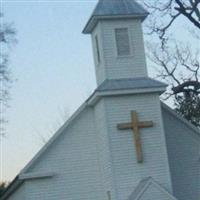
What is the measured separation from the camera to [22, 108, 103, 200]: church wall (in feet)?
79.7

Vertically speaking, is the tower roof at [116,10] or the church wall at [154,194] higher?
the tower roof at [116,10]

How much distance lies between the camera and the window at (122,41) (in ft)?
81.6

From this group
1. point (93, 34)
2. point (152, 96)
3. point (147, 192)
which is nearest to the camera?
point (147, 192)

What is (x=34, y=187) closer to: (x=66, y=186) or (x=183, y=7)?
(x=66, y=186)

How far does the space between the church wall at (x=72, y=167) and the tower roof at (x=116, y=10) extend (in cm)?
383

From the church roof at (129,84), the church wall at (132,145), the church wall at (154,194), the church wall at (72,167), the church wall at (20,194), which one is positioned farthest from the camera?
the church wall at (20,194)

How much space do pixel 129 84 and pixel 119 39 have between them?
193cm

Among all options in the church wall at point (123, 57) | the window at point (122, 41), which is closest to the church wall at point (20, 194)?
the church wall at point (123, 57)

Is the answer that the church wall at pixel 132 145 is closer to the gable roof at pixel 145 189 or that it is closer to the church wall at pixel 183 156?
the gable roof at pixel 145 189

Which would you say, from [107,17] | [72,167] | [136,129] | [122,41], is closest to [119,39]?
[122,41]

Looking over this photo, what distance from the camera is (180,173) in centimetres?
2625

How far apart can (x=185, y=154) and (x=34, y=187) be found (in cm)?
645

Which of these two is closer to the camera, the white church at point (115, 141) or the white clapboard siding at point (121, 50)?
the white church at point (115, 141)

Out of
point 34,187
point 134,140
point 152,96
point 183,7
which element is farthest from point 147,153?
point 183,7
